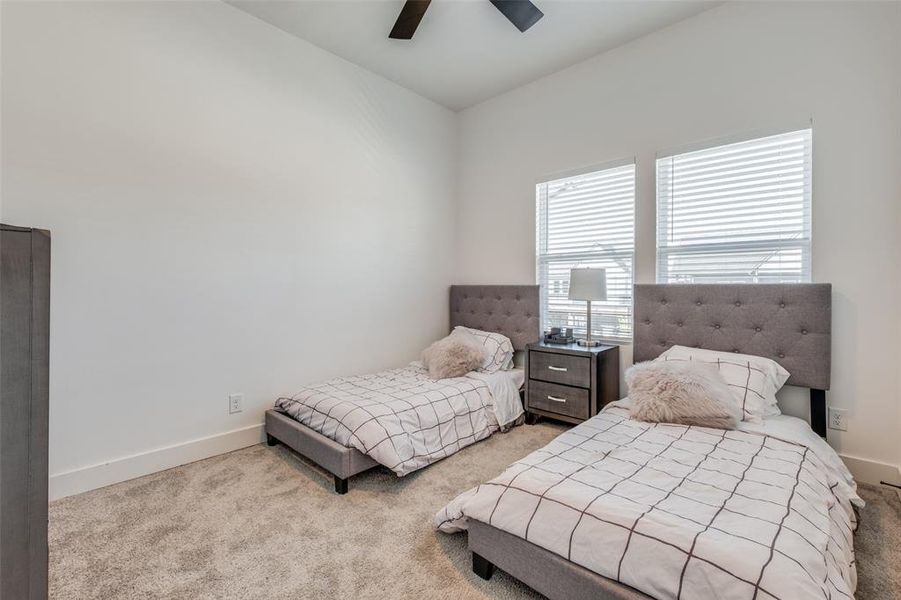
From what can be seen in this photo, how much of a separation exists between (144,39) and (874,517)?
450cm

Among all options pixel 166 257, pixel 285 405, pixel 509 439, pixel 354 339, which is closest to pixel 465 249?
pixel 354 339

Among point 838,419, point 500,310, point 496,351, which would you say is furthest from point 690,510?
point 500,310

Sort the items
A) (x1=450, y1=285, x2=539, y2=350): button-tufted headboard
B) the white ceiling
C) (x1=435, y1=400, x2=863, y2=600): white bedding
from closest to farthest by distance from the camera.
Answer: (x1=435, y1=400, x2=863, y2=600): white bedding, the white ceiling, (x1=450, y1=285, x2=539, y2=350): button-tufted headboard

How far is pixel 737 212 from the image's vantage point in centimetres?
254

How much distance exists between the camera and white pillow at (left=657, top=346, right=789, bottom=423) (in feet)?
6.96

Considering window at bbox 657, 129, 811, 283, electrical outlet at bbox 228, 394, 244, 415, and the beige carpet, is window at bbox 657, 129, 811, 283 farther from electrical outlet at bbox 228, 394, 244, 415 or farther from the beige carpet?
electrical outlet at bbox 228, 394, 244, 415

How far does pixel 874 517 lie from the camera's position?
187cm

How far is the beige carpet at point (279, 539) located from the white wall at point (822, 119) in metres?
0.67

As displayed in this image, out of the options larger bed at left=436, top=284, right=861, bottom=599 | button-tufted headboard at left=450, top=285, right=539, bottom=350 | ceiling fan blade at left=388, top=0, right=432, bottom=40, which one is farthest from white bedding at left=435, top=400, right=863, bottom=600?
ceiling fan blade at left=388, top=0, right=432, bottom=40

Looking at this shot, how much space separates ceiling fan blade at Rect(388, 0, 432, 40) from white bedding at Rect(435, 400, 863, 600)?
7.92 feet

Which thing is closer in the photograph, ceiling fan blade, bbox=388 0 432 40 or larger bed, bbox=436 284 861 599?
larger bed, bbox=436 284 861 599

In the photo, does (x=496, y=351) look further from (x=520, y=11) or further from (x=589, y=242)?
(x=520, y=11)

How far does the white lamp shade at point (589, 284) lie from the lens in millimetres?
2896

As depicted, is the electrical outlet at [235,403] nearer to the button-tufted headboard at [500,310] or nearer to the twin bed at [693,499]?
the twin bed at [693,499]
